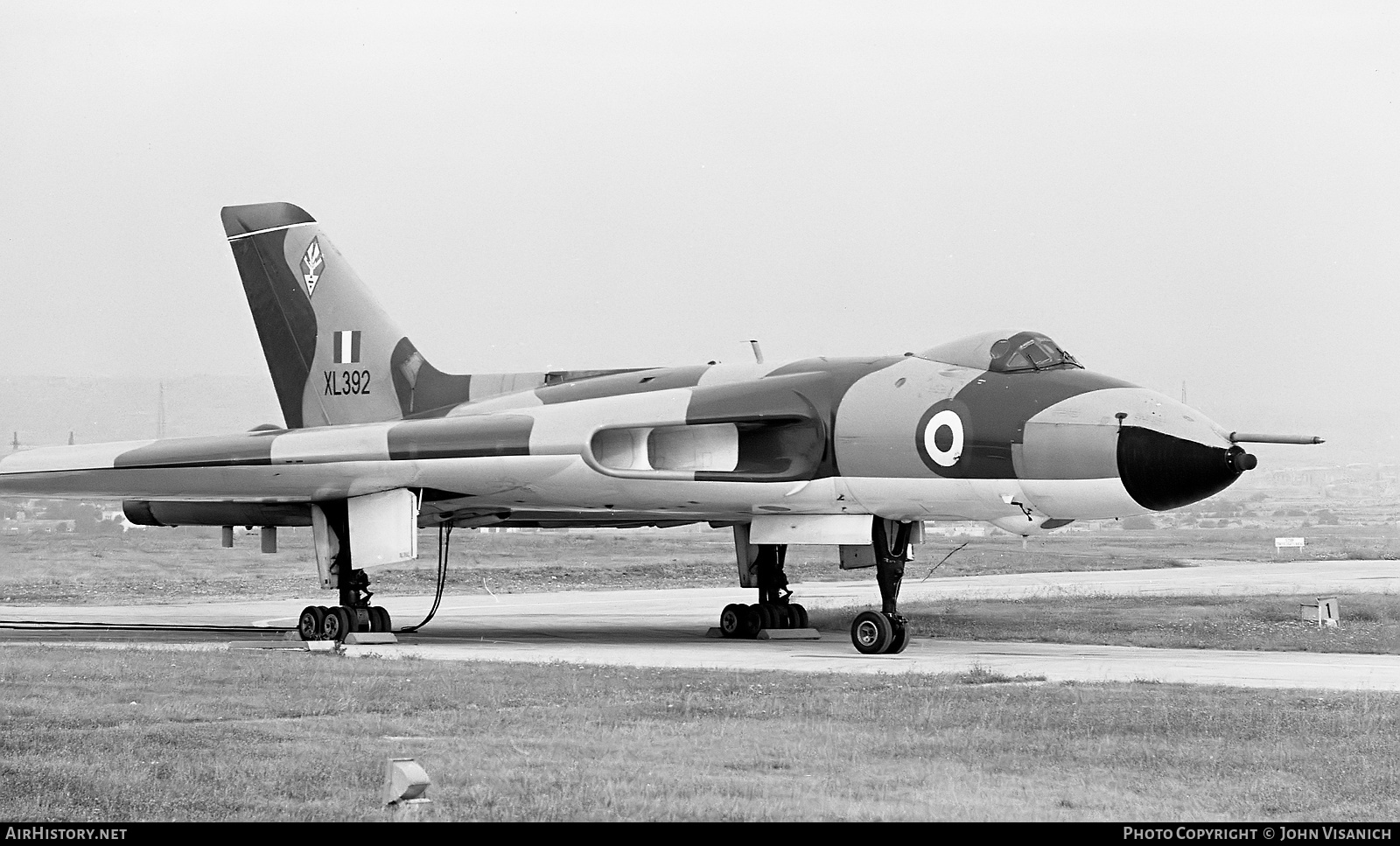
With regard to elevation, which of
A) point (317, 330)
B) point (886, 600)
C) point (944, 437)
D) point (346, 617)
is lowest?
point (346, 617)

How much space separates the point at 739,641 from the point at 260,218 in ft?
30.0

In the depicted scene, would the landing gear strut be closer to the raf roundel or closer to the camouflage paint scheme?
the camouflage paint scheme

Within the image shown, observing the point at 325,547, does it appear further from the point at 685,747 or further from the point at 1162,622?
the point at 685,747

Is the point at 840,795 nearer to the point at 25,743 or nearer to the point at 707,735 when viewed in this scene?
the point at 707,735

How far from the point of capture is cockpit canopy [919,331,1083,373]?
15203mm

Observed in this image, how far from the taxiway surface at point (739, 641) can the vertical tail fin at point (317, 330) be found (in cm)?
318

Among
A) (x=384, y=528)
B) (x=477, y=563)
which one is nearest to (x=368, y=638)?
(x=384, y=528)

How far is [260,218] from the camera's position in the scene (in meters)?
21.7

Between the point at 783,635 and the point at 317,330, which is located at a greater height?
the point at 317,330

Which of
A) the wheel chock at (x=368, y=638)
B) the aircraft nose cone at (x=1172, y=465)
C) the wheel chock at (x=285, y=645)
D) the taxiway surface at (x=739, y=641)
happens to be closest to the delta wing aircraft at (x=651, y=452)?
the aircraft nose cone at (x=1172, y=465)

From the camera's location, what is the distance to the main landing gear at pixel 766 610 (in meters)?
19.5

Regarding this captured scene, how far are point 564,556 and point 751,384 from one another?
106 feet

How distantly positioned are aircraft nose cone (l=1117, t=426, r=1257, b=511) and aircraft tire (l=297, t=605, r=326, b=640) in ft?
31.2

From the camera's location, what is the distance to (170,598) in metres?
30.5
